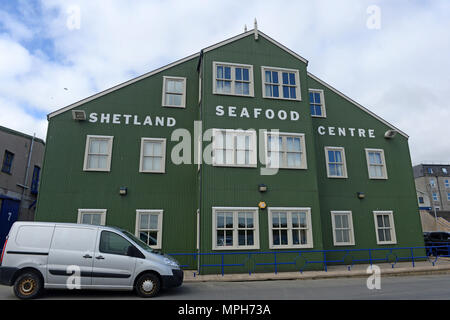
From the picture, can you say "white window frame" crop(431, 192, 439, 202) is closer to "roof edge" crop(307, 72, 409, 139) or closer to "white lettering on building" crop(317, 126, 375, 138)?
"roof edge" crop(307, 72, 409, 139)

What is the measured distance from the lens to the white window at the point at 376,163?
55.8ft

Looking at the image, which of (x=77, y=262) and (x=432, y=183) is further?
(x=432, y=183)

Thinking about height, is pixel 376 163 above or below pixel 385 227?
above

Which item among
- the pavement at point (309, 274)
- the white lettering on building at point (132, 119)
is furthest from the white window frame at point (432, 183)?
the white lettering on building at point (132, 119)

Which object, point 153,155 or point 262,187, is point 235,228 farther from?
point 153,155

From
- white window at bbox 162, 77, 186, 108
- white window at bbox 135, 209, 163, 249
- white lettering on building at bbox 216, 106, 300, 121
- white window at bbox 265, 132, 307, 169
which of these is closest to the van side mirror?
white window at bbox 135, 209, 163, 249

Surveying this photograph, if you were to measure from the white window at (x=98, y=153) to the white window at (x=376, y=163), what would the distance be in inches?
561

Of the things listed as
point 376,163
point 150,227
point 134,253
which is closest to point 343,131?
point 376,163

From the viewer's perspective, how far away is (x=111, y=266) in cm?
808

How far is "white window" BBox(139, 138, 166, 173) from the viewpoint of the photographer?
574 inches

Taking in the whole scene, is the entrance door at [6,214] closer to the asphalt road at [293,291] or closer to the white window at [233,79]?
the asphalt road at [293,291]

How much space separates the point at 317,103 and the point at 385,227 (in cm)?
793
